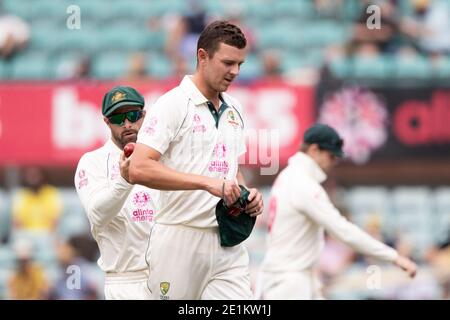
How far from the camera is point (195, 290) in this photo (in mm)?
7152

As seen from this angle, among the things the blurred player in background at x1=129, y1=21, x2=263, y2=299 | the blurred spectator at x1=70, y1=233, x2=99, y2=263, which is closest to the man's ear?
the blurred player in background at x1=129, y1=21, x2=263, y2=299

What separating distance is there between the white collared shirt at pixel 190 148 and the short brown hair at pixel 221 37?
0.27m

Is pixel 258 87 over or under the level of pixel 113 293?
over

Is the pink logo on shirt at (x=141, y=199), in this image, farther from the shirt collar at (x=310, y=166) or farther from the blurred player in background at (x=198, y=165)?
the shirt collar at (x=310, y=166)

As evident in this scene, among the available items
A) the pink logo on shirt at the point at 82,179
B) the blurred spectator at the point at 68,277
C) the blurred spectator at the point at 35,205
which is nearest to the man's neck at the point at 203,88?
the pink logo on shirt at the point at 82,179

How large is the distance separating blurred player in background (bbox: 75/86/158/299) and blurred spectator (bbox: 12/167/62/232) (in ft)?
29.3

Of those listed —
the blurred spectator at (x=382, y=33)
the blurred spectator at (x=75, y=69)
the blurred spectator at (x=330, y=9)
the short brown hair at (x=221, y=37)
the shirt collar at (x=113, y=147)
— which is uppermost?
the blurred spectator at (x=330, y=9)

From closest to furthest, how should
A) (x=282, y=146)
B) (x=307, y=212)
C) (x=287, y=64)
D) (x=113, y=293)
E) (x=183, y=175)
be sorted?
(x=183, y=175) → (x=113, y=293) → (x=307, y=212) → (x=282, y=146) → (x=287, y=64)

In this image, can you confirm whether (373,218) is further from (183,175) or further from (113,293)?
(183,175)

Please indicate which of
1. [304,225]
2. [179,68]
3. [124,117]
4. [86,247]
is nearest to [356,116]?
[179,68]

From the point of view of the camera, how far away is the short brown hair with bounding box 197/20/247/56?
702cm

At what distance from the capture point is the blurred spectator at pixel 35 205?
16844mm
